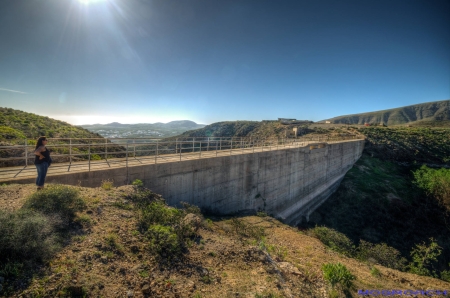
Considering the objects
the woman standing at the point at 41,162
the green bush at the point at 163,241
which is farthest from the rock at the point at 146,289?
the woman standing at the point at 41,162

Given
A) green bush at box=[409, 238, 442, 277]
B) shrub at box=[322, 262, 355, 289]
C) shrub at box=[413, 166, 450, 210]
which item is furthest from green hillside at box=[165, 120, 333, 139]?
shrub at box=[322, 262, 355, 289]

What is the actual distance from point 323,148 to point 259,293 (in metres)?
25.4

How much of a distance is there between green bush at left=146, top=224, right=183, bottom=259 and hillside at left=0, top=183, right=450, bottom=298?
3cm

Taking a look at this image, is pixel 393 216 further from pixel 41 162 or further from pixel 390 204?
pixel 41 162

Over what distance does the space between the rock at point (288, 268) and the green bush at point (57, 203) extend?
6417mm

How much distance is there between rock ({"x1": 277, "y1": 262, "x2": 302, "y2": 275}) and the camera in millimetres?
6688

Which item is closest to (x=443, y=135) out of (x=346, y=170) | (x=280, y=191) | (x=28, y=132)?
(x=346, y=170)

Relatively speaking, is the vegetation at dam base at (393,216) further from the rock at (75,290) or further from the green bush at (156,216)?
the rock at (75,290)

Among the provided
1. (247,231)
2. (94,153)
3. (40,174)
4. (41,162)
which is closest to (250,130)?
(247,231)

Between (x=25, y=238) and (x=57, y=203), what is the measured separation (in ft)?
5.36

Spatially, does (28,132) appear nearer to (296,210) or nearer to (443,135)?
(296,210)

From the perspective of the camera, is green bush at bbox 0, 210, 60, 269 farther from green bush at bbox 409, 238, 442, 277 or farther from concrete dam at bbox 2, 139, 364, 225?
green bush at bbox 409, 238, 442, 277

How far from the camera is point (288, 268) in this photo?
22.6ft

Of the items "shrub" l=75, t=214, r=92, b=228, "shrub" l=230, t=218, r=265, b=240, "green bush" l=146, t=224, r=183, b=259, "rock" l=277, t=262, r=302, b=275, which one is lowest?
"shrub" l=230, t=218, r=265, b=240
